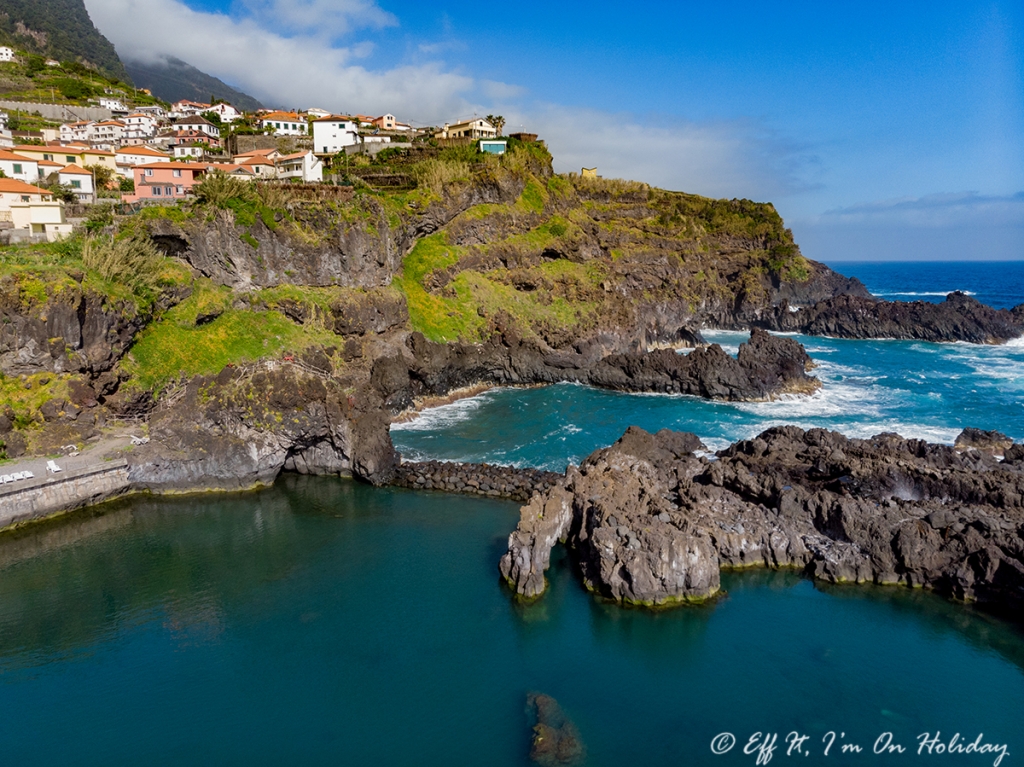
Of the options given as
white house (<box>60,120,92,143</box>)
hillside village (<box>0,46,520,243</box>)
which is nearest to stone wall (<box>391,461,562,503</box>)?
hillside village (<box>0,46,520,243</box>)

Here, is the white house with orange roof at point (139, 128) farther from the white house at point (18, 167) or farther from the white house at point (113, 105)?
the white house at point (18, 167)

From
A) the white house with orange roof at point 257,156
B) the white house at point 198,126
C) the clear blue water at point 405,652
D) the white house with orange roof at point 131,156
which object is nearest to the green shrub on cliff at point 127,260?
the clear blue water at point 405,652

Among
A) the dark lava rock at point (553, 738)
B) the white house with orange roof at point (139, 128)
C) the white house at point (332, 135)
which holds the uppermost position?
the white house with orange roof at point (139, 128)

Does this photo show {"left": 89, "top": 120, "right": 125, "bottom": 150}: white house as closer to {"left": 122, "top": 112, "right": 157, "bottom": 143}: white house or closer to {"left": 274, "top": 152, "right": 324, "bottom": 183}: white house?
{"left": 122, "top": 112, "right": 157, "bottom": 143}: white house

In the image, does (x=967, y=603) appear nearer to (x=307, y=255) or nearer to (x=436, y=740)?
(x=436, y=740)

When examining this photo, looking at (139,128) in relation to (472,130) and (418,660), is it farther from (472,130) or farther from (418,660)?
(418,660)
